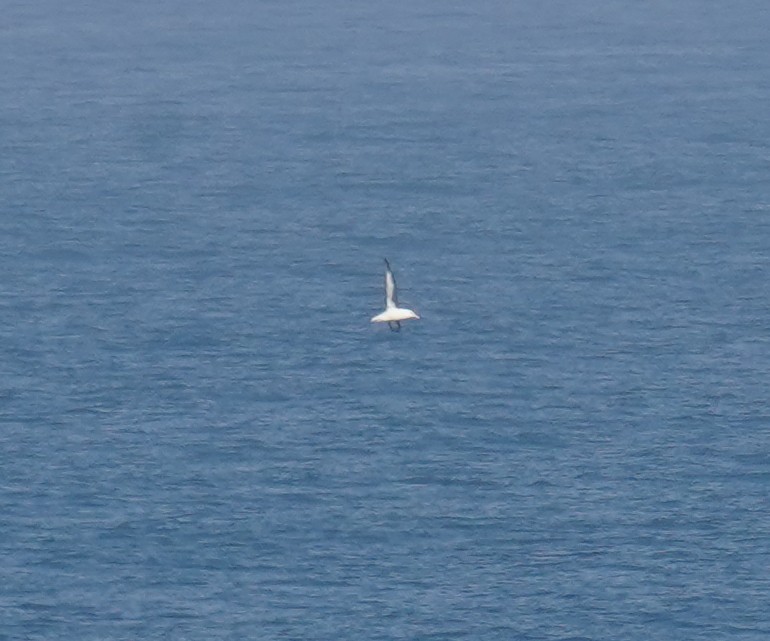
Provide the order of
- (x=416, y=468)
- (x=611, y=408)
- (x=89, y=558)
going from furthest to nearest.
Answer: (x=611, y=408), (x=416, y=468), (x=89, y=558)

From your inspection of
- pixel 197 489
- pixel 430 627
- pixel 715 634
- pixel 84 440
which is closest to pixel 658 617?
pixel 715 634

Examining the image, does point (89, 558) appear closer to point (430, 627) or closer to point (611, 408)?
point (430, 627)

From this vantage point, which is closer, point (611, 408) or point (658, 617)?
point (658, 617)

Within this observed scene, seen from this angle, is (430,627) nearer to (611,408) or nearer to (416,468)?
(416,468)

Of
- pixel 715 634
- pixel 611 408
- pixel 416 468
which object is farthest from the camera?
pixel 611 408

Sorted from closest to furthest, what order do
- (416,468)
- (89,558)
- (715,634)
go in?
(715,634) → (89,558) → (416,468)

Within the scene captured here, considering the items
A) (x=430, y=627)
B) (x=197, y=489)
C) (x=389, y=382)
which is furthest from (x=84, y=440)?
(x=430, y=627)

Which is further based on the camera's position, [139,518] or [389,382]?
[389,382]

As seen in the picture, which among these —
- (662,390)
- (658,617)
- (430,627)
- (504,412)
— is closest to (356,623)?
(430,627)

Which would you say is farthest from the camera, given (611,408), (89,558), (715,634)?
(611,408)
